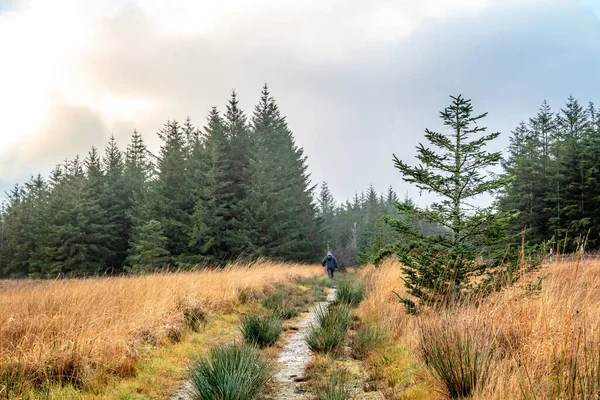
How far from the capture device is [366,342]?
5.19 metres

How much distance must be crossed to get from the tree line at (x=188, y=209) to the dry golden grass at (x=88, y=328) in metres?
16.2

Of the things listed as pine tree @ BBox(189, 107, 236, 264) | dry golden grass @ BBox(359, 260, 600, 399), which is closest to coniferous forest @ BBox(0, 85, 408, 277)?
pine tree @ BBox(189, 107, 236, 264)

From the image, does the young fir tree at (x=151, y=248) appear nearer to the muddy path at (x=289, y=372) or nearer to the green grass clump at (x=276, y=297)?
the green grass clump at (x=276, y=297)

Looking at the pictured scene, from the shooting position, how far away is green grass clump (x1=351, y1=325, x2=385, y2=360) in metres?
5.05

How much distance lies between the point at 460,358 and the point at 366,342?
2.35 metres

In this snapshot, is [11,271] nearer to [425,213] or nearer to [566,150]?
[425,213]

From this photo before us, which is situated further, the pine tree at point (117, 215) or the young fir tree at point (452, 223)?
the pine tree at point (117, 215)

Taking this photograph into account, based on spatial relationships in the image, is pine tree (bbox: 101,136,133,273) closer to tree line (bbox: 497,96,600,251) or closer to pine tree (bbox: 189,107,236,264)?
pine tree (bbox: 189,107,236,264)

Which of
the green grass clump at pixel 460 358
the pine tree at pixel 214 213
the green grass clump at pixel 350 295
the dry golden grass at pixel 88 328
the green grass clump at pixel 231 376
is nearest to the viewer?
the green grass clump at pixel 460 358

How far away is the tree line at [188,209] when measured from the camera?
89.9 ft

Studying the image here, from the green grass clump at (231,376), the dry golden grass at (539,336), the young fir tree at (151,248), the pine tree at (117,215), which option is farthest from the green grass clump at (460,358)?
the pine tree at (117,215)

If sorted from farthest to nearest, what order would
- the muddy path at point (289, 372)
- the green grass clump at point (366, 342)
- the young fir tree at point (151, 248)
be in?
the young fir tree at point (151, 248), the green grass clump at point (366, 342), the muddy path at point (289, 372)

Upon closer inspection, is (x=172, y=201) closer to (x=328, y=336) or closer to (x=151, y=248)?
(x=151, y=248)

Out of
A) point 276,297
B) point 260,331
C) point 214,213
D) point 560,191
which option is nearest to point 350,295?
point 276,297
